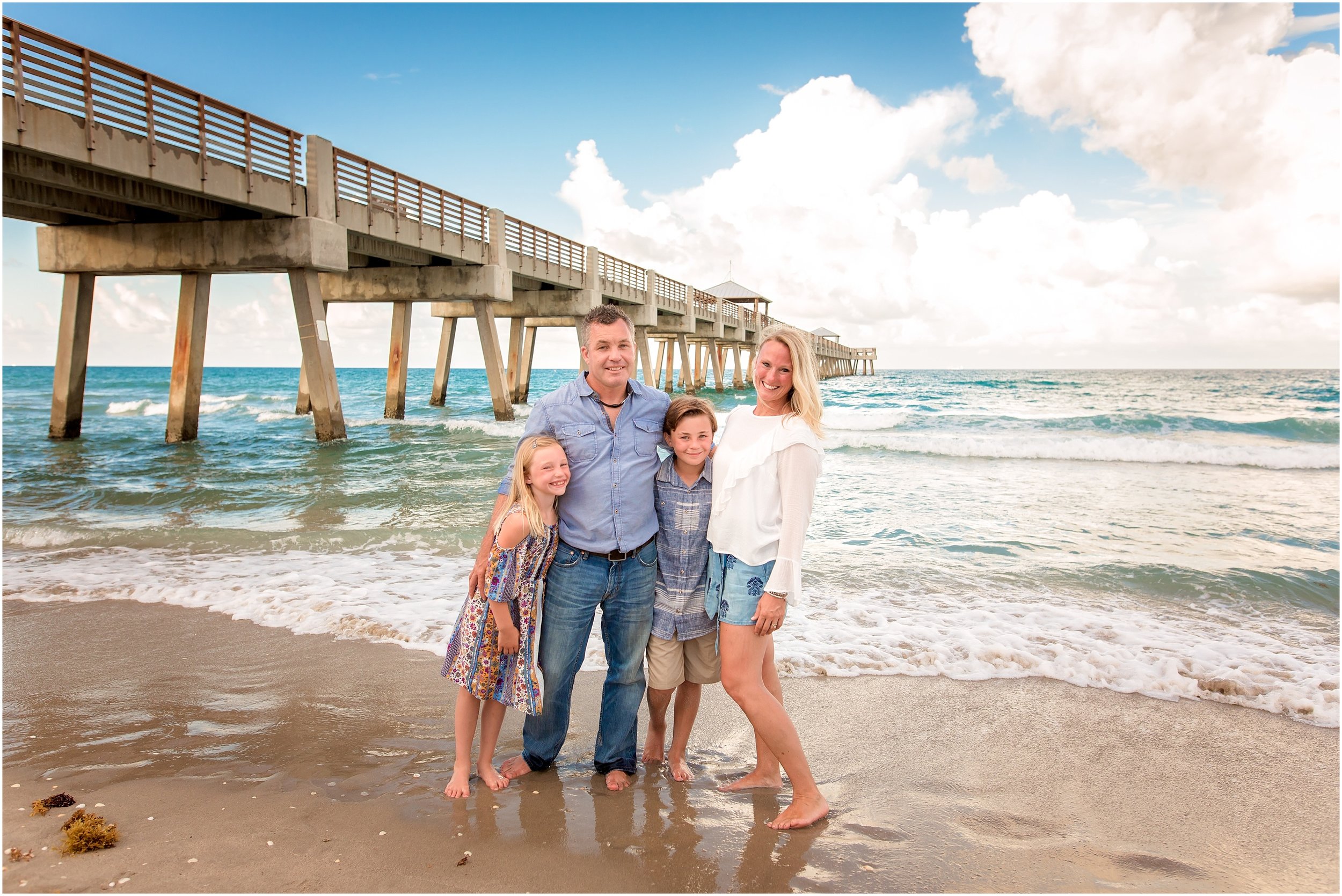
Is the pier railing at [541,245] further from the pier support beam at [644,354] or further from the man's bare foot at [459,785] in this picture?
the man's bare foot at [459,785]

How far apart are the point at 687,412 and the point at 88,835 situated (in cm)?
233

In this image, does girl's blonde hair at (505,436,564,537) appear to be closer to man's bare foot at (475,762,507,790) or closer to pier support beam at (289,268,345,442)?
man's bare foot at (475,762,507,790)

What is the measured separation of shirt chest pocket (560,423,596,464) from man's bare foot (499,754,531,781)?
1197mm

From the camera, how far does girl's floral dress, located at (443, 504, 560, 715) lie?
2.73 m

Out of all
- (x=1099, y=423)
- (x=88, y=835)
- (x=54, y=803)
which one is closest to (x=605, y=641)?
(x=88, y=835)

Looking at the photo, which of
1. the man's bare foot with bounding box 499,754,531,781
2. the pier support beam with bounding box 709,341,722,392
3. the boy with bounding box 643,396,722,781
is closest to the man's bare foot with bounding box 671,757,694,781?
the boy with bounding box 643,396,722,781

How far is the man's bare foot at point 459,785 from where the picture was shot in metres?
2.67

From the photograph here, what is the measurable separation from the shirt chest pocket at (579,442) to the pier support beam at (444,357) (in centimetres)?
2613

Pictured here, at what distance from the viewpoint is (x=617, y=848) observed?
235 centimetres

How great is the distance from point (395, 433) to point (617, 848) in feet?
59.5

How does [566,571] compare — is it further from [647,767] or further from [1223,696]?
[1223,696]

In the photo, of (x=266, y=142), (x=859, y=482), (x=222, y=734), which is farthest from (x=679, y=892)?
(x=266, y=142)

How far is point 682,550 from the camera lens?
2834mm

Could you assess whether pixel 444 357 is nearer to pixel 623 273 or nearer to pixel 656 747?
pixel 623 273
